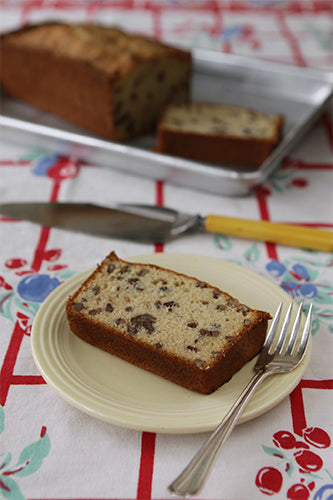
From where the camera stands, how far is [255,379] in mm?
1272

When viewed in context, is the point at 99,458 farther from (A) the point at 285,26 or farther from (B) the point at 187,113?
(A) the point at 285,26

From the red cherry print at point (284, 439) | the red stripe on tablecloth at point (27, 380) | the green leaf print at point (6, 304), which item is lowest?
the green leaf print at point (6, 304)

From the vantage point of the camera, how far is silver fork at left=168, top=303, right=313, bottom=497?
1072 millimetres

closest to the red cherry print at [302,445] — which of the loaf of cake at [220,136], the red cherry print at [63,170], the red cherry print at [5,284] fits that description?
the red cherry print at [5,284]

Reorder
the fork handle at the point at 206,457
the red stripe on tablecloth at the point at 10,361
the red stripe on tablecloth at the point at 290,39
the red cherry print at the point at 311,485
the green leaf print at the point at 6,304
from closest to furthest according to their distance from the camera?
the fork handle at the point at 206,457 < the red cherry print at the point at 311,485 < the red stripe on tablecloth at the point at 10,361 < the green leaf print at the point at 6,304 < the red stripe on tablecloth at the point at 290,39

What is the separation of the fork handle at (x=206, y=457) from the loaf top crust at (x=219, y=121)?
A: 125cm

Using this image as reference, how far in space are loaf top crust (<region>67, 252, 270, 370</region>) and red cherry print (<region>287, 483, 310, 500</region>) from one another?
0.93ft

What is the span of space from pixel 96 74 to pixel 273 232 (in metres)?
1.02

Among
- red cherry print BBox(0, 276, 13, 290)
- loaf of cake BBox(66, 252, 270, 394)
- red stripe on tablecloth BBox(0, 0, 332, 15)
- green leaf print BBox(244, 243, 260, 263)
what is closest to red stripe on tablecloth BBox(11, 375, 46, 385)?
loaf of cake BBox(66, 252, 270, 394)

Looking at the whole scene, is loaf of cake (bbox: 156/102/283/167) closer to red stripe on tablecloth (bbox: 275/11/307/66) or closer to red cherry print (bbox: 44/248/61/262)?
red cherry print (bbox: 44/248/61/262)

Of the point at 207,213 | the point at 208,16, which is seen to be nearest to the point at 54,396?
the point at 207,213

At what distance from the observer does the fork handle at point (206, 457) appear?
1060 millimetres

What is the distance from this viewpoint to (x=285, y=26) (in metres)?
3.54

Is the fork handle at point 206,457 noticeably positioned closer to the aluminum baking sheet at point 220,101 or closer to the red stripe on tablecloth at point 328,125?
the aluminum baking sheet at point 220,101
